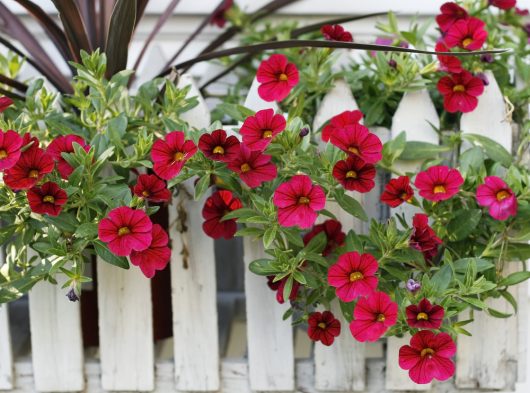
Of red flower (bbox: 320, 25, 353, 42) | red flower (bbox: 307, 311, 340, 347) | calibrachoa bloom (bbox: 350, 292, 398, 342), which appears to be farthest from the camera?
red flower (bbox: 320, 25, 353, 42)

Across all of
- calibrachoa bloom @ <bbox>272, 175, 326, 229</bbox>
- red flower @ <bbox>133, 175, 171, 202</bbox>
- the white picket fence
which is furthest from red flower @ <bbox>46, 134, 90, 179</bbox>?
calibrachoa bloom @ <bbox>272, 175, 326, 229</bbox>

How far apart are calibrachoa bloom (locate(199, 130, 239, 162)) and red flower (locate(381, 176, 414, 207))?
9.5 inches

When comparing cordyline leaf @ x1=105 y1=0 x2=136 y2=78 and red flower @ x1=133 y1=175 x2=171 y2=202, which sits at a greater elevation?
cordyline leaf @ x1=105 y1=0 x2=136 y2=78

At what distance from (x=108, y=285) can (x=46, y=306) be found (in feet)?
0.40

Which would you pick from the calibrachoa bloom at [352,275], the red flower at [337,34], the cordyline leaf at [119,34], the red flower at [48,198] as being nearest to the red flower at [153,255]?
the red flower at [48,198]

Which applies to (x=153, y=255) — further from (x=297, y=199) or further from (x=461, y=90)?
(x=461, y=90)

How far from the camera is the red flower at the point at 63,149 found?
1030 mm

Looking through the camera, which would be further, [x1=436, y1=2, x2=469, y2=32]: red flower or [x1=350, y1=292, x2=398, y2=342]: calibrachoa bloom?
[x1=436, y1=2, x2=469, y2=32]: red flower

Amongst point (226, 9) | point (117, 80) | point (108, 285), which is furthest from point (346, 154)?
point (226, 9)

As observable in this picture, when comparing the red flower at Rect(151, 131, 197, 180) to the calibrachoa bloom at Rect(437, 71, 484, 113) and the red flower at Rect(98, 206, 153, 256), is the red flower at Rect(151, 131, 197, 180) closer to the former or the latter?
the red flower at Rect(98, 206, 153, 256)

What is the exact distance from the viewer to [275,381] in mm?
1258

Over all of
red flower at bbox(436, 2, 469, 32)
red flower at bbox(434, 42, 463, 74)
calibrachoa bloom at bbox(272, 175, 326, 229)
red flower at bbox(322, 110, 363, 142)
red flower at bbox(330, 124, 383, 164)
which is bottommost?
calibrachoa bloom at bbox(272, 175, 326, 229)

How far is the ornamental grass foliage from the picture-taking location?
3.19ft

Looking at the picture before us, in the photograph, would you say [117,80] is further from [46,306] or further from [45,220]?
[46,306]
